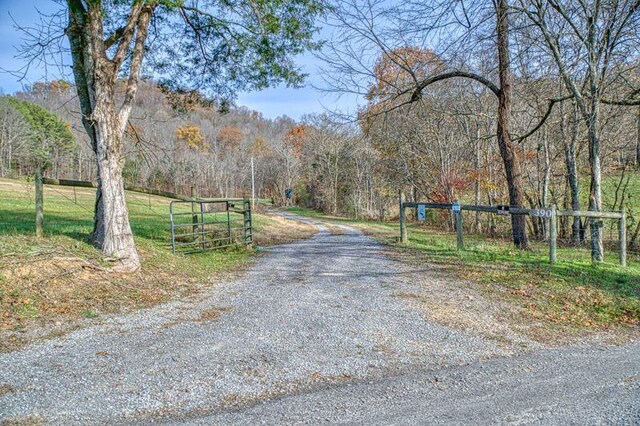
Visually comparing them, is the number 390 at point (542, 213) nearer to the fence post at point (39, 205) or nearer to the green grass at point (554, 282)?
the green grass at point (554, 282)

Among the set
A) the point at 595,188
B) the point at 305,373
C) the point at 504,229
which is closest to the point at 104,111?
the point at 305,373

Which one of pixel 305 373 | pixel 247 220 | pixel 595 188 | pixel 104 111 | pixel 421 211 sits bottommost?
pixel 305 373

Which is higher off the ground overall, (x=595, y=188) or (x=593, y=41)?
(x=593, y=41)

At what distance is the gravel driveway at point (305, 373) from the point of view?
9.44ft

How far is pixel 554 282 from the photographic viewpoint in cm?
678

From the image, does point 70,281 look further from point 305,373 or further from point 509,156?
point 509,156

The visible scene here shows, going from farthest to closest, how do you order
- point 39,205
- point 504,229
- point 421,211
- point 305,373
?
point 504,229
point 421,211
point 39,205
point 305,373

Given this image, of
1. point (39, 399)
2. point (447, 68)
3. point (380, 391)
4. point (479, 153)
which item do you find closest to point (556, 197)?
point (479, 153)

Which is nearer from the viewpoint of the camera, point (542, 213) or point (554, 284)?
point (554, 284)

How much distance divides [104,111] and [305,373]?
6.13 metres

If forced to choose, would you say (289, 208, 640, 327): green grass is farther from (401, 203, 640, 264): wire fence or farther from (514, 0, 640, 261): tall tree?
(401, 203, 640, 264): wire fence

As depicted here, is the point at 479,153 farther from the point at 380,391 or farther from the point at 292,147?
the point at 292,147

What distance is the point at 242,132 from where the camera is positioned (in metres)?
77.1

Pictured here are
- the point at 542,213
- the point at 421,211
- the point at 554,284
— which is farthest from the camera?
the point at 421,211
